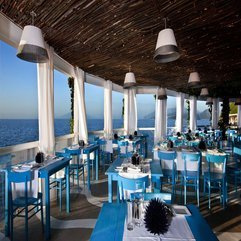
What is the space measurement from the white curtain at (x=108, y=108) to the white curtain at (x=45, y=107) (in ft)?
12.2

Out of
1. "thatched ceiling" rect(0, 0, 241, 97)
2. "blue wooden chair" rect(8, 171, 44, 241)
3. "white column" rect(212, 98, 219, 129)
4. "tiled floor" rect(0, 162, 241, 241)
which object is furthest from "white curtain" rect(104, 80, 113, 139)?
"white column" rect(212, 98, 219, 129)

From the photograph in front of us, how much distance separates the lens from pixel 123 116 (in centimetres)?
914

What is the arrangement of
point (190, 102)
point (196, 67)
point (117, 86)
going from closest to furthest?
point (196, 67) < point (117, 86) < point (190, 102)

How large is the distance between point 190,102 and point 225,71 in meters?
5.80

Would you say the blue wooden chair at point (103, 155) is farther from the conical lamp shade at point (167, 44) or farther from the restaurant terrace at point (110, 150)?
the conical lamp shade at point (167, 44)

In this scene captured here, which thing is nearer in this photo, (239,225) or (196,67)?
(239,225)

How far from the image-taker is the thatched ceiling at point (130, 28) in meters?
2.92

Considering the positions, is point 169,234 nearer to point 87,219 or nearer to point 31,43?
point 87,219

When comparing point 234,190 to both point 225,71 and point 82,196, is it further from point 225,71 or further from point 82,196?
point 225,71

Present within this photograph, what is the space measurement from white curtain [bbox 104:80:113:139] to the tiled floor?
12.8 ft

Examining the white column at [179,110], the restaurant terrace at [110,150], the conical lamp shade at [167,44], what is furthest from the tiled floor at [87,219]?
the white column at [179,110]

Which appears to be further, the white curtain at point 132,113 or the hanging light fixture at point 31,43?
the white curtain at point 132,113

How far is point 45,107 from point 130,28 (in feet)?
6.91

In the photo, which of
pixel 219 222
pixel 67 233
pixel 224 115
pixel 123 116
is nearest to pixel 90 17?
pixel 67 233
